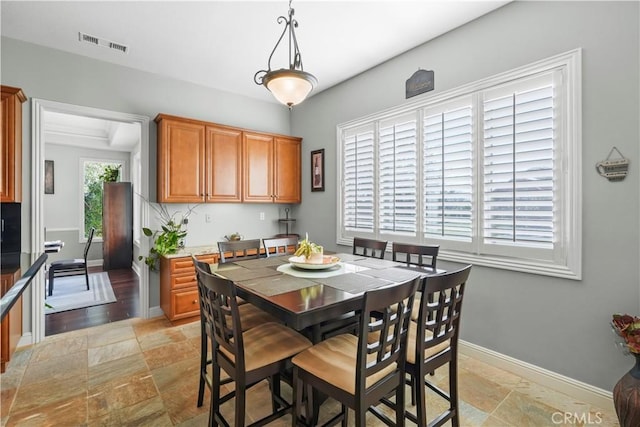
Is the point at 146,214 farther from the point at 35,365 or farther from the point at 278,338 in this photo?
the point at 278,338

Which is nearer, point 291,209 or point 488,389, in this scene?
point 488,389

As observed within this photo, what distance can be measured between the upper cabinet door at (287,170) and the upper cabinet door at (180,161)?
108 cm

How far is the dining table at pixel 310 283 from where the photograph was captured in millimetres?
1516

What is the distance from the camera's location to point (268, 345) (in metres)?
1.74

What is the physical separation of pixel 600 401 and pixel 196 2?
4201mm

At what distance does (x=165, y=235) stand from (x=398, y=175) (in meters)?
2.82

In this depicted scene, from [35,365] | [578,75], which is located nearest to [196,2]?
[578,75]

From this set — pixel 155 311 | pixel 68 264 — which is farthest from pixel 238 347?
pixel 68 264

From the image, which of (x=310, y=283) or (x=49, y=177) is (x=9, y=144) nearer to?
(x=310, y=283)

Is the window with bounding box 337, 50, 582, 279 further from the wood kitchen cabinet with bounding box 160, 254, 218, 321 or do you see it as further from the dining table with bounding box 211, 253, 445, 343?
the wood kitchen cabinet with bounding box 160, 254, 218, 321

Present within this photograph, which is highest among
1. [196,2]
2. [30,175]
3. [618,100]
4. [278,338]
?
[196,2]

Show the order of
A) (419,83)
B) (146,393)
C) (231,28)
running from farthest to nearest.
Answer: (419,83) → (231,28) → (146,393)

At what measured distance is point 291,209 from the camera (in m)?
4.98

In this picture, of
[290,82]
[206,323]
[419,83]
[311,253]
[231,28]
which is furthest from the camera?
[419,83]
